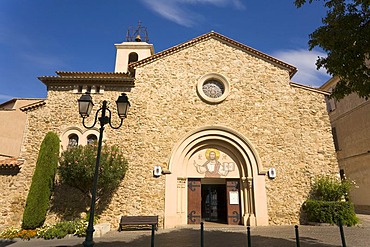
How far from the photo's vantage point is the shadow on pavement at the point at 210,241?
25.5 ft

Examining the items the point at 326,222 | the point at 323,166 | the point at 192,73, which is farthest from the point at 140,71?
the point at 326,222

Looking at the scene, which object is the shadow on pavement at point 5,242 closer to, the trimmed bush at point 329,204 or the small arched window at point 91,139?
the small arched window at point 91,139

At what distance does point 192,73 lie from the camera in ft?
45.9

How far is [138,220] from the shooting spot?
10961mm

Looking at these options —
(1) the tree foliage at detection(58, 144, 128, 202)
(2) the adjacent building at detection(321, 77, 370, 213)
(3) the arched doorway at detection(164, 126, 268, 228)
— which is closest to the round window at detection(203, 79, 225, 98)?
(3) the arched doorway at detection(164, 126, 268, 228)

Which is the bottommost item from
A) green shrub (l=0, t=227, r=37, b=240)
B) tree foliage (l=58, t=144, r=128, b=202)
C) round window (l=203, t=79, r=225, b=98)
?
green shrub (l=0, t=227, r=37, b=240)

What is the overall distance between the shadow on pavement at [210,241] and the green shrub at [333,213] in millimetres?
3416

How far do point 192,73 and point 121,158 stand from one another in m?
6.30

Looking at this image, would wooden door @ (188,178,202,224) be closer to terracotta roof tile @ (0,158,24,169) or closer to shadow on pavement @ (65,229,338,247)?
shadow on pavement @ (65,229,338,247)

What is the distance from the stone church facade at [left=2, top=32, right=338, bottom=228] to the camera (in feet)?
39.4

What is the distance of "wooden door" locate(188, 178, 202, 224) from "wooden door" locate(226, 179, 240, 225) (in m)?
1.55

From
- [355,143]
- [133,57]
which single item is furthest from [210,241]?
[133,57]

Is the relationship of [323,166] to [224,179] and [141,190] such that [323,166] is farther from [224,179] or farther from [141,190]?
[141,190]

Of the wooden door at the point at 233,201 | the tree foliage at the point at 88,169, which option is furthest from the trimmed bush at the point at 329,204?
the tree foliage at the point at 88,169
